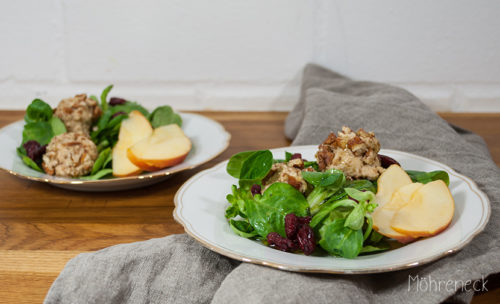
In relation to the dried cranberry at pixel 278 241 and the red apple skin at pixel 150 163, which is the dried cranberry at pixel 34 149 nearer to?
the red apple skin at pixel 150 163

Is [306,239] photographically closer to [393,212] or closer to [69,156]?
[393,212]

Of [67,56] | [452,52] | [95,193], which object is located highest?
[452,52]

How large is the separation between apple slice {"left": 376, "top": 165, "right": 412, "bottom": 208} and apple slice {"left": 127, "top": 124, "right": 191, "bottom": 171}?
1.38 feet

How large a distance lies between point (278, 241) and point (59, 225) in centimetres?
42

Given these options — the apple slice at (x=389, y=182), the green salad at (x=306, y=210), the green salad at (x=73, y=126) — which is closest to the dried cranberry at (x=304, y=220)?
the green salad at (x=306, y=210)

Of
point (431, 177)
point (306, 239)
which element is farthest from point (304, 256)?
point (431, 177)

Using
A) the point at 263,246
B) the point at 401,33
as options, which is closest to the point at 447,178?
the point at 263,246

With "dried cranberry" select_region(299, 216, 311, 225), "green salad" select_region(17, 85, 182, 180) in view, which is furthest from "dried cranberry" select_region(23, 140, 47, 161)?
"dried cranberry" select_region(299, 216, 311, 225)

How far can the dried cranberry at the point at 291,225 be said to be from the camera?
2.35ft

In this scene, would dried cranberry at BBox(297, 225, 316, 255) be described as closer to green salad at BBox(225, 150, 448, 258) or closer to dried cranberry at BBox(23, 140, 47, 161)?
green salad at BBox(225, 150, 448, 258)

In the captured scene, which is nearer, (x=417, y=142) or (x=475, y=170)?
(x=475, y=170)

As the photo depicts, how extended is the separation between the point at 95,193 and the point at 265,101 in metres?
0.69

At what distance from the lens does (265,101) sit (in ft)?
5.18

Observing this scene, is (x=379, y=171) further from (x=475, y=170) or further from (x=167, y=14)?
(x=167, y=14)
